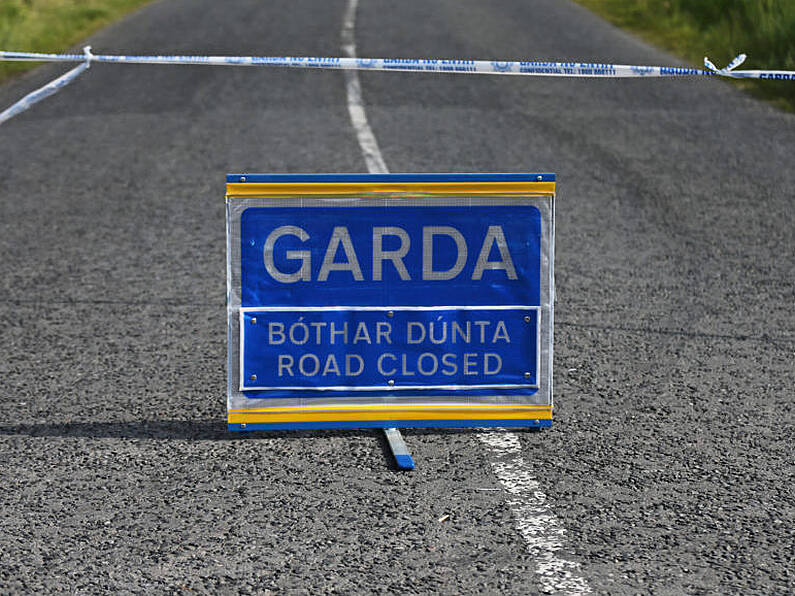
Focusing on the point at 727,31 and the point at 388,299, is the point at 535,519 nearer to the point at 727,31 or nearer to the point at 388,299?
the point at 388,299

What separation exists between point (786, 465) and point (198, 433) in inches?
90.7

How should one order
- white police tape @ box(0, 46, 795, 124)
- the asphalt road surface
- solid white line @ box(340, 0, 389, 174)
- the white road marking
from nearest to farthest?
the white road marking
the asphalt road surface
white police tape @ box(0, 46, 795, 124)
solid white line @ box(340, 0, 389, 174)

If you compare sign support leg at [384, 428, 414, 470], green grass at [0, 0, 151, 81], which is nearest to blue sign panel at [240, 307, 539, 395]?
sign support leg at [384, 428, 414, 470]

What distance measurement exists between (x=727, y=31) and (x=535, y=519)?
1691cm

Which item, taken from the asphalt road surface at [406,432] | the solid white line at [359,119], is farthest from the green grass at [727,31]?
the solid white line at [359,119]

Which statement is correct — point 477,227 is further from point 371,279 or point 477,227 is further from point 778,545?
point 778,545

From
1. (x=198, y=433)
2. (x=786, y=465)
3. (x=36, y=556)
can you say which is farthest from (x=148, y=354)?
(x=786, y=465)

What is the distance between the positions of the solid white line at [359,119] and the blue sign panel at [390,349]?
15.6ft

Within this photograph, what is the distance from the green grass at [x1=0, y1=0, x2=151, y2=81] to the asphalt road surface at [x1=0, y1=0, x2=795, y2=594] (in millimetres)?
6107

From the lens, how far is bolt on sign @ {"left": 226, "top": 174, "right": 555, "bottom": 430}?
5.16 m

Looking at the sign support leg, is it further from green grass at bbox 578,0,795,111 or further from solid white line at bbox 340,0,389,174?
green grass at bbox 578,0,795,111

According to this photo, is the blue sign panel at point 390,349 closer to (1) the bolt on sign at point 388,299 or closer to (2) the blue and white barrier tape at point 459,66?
(1) the bolt on sign at point 388,299

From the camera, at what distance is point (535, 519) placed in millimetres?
4305

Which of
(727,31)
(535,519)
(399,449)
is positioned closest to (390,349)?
(399,449)
